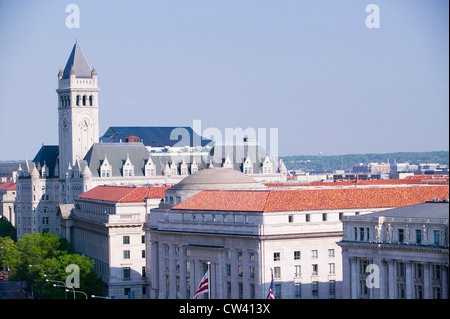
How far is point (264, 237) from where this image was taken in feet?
447

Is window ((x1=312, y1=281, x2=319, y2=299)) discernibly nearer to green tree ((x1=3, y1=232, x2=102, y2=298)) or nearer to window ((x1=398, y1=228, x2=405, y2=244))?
window ((x1=398, y1=228, x2=405, y2=244))

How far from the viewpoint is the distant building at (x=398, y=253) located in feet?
360

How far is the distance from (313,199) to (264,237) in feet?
28.5

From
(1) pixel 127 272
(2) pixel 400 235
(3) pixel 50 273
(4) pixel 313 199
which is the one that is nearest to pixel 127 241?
(1) pixel 127 272

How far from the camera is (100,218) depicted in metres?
199

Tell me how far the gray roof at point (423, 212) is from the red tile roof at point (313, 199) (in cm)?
1841

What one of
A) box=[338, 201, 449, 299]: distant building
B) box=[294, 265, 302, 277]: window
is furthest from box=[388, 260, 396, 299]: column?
box=[294, 265, 302, 277]: window

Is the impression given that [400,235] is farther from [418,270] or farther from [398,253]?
[418,270]

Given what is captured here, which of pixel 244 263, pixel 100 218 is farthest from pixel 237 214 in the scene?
pixel 100 218

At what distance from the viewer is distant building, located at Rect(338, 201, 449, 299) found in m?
110

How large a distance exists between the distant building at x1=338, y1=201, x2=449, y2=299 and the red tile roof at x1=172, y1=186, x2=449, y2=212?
57.0ft
